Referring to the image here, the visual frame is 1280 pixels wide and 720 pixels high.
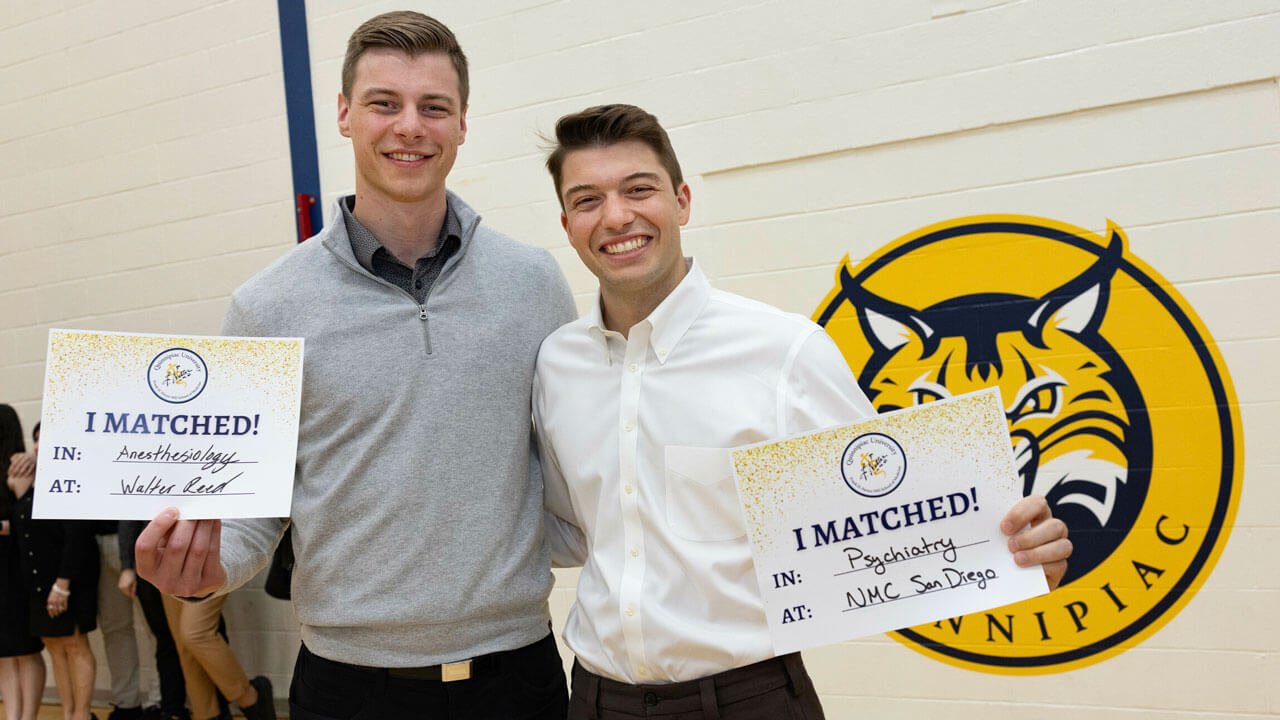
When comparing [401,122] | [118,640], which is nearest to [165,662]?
[118,640]

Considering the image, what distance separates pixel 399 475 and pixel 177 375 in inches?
15.2

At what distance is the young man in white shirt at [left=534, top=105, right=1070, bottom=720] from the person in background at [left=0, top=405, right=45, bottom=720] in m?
3.74

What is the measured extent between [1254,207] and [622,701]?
2.47 metres

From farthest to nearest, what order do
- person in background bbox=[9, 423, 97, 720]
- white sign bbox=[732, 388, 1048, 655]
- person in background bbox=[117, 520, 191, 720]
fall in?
person in background bbox=[117, 520, 191, 720]
person in background bbox=[9, 423, 97, 720]
white sign bbox=[732, 388, 1048, 655]

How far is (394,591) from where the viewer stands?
159 centimetres

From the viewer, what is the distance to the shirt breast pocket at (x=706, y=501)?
4.98 feet

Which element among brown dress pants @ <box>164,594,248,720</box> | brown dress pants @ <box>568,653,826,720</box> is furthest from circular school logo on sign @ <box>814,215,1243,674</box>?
brown dress pants @ <box>164,594,248,720</box>

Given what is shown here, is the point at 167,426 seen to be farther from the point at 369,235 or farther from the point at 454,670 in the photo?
the point at 454,670

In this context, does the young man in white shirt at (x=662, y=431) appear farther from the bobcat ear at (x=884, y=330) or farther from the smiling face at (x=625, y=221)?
the bobcat ear at (x=884, y=330)

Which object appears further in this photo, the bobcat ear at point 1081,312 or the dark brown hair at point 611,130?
the bobcat ear at point 1081,312

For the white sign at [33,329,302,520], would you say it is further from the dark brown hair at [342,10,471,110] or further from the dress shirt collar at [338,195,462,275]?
the dark brown hair at [342,10,471,110]

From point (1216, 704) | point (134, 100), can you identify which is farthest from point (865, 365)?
point (134, 100)

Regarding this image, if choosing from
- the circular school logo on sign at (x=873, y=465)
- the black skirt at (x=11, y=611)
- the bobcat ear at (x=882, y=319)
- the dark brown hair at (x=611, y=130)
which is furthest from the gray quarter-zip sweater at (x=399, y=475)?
the black skirt at (x=11, y=611)

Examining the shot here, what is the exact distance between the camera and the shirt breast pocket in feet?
4.98
